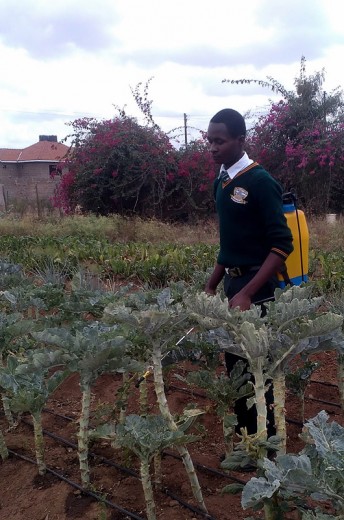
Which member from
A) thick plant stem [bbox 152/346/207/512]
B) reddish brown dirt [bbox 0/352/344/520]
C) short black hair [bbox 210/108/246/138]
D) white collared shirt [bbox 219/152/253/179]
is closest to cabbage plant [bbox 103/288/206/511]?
thick plant stem [bbox 152/346/207/512]

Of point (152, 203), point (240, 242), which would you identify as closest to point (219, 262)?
point (240, 242)

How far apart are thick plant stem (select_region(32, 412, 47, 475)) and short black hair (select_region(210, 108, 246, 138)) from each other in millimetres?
1670

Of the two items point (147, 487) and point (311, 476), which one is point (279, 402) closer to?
point (147, 487)

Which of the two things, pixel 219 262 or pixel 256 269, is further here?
pixel 219 262

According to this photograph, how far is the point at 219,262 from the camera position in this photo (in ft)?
10.3

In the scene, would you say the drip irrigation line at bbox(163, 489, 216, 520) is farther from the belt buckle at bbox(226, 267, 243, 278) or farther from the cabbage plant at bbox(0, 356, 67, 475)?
the belt buckle at bbox(226, 267, 243, 278)

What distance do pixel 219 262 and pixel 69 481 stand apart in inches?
53.5

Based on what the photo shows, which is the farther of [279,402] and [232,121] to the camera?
[232,121]

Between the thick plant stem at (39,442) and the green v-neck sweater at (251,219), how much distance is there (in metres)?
1.24

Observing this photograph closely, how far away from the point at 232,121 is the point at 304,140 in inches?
424

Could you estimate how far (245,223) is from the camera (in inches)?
115

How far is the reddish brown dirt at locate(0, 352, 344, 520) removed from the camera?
254 cm

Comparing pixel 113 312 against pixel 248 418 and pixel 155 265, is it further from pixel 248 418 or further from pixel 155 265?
pixel 155 265

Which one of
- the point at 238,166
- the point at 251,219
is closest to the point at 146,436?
the point at 251,219
